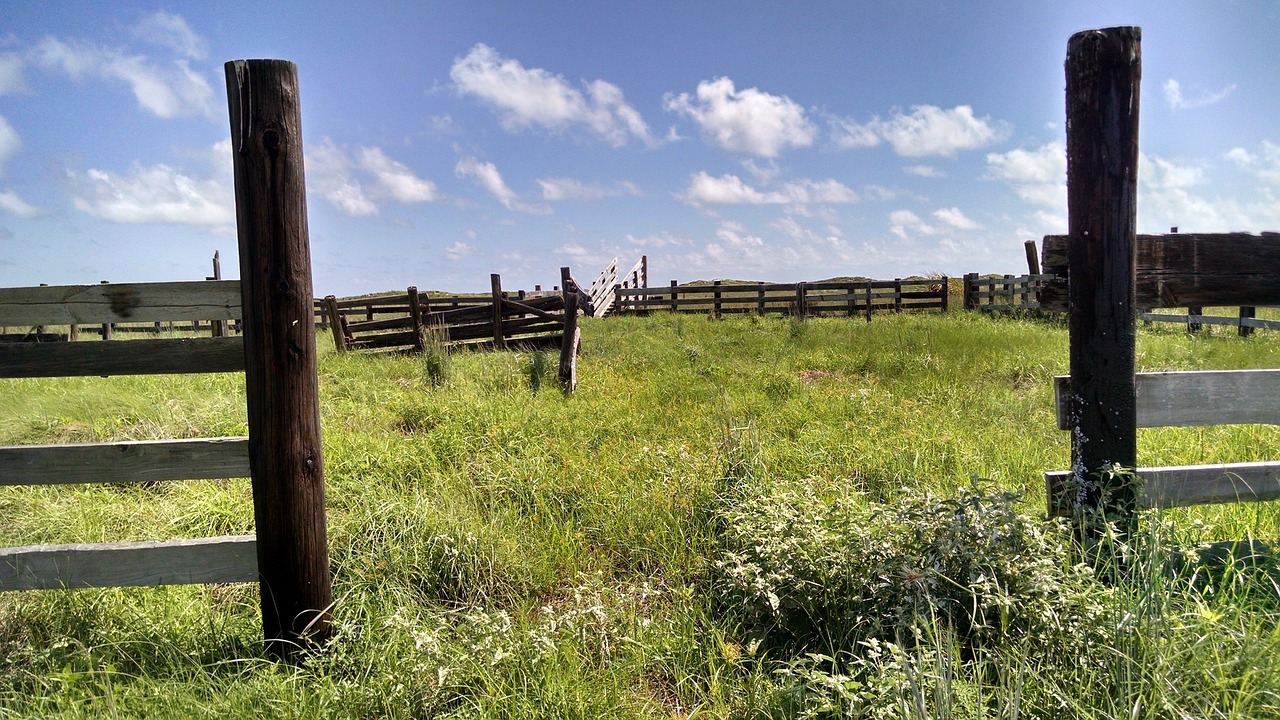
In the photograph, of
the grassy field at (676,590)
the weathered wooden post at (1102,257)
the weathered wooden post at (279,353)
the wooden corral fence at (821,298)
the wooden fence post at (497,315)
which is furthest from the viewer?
the wooden corral fence at (821,298)

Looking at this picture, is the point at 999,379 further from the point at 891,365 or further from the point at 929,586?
the point at 929,586

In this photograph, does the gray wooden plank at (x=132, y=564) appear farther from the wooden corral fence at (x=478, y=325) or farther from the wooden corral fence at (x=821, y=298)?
the wooden corral fence at (x=821, y=298)

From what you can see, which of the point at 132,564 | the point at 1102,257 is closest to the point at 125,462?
the point at 132,564

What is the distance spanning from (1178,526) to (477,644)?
330 cm

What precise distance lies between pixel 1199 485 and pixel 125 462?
202 inches

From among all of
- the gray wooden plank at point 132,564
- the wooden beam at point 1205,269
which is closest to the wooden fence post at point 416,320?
the gray wooden plank at point 132,564

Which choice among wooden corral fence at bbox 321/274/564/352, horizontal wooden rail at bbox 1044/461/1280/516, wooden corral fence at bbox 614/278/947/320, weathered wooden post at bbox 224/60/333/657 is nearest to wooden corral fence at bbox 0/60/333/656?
weathered wooden post at bbox 224/60/333/657

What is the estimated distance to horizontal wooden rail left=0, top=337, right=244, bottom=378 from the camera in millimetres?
2945

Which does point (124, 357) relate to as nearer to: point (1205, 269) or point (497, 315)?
point (1205, 269)

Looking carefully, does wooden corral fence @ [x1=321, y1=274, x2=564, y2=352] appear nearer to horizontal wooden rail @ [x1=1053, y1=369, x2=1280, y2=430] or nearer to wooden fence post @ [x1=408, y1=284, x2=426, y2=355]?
wooden fence post @ [x1=408, y1=284, x2=426, y2=355]

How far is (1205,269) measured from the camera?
3125mm

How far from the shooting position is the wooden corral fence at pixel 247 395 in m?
2.70

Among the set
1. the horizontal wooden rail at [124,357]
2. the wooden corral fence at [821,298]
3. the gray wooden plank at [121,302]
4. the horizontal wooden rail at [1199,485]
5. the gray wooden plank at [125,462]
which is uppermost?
the wooden corral fence at [821,298]

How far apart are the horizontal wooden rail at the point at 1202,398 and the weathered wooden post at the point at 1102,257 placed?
0.11 meters
